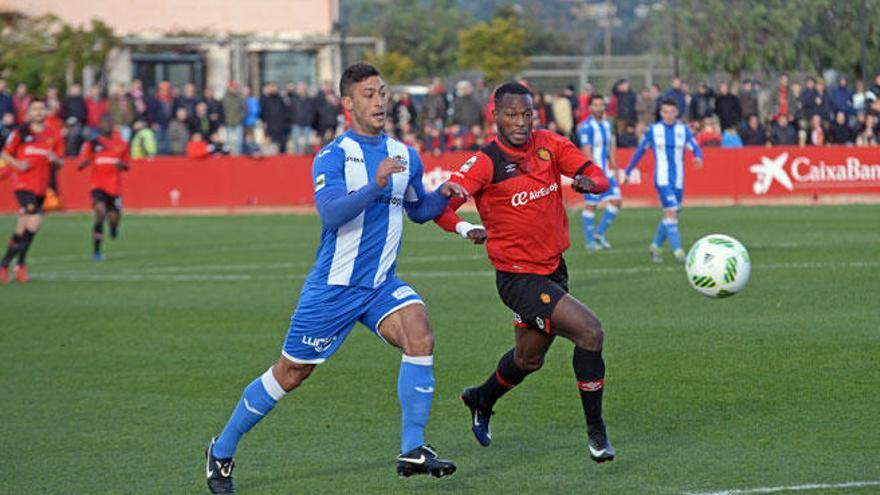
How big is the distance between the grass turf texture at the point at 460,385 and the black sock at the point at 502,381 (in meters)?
0.28

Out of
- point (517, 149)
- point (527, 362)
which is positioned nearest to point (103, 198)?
point (527, 362)

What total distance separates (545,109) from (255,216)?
669cm

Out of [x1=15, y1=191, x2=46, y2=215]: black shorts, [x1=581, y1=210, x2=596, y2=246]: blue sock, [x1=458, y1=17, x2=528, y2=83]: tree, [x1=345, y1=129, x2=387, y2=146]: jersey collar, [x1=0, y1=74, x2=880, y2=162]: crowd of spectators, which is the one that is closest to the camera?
[x1=345, y1=129, x2=387, y2=146]: jersey collar

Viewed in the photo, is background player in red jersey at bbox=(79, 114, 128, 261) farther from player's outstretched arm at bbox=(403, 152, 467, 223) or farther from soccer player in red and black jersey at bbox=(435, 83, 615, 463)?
player's outstretched arm at bbox=(403, 152, 467, 223)

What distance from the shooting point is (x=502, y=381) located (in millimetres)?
8805

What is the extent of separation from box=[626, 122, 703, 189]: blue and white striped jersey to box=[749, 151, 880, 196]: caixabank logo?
1253 centimetres

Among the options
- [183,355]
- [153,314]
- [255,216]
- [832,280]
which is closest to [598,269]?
[832,280]

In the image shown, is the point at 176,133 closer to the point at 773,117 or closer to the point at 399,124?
the point at 399,124

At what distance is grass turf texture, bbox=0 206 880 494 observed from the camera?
8.04m

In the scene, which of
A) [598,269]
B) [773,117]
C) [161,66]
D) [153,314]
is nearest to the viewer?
[153,314]

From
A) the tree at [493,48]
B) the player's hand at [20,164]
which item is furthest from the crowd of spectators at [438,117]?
the tree at [493,48]

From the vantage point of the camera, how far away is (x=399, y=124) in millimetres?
34875

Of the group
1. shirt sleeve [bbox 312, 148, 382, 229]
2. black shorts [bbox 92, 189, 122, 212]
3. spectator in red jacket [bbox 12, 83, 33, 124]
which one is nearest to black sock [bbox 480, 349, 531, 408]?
shirt sleeve [bbox 312, 148, 382, 229]

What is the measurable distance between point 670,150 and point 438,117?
51.6 feet
